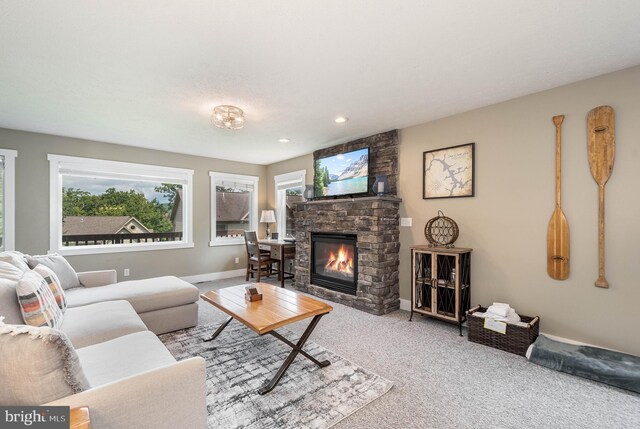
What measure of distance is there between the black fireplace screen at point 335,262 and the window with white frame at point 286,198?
4.30 feet

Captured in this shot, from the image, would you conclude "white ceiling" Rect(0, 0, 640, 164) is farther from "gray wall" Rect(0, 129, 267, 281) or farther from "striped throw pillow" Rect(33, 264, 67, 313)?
"striped throw pillow" Rect(33, 264, 67, 313)

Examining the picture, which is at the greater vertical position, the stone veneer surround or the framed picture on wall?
the framed picture on wall

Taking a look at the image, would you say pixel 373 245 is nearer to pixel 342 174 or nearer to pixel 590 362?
pixel 342 174

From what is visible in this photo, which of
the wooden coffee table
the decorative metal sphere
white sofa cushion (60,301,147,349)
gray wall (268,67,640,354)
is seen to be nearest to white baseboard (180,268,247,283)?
the wooden coffee table

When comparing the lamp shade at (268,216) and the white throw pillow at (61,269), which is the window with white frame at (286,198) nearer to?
the lamp shade at (268,216)

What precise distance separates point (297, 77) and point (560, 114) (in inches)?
94.9

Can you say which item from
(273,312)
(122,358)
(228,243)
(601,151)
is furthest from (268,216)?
(601,151)

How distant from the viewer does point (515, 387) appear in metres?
2.03

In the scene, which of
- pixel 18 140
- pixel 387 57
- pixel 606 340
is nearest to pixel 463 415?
pixel 606 340

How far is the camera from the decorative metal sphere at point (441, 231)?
129 inches

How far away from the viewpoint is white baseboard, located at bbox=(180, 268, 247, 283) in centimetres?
525

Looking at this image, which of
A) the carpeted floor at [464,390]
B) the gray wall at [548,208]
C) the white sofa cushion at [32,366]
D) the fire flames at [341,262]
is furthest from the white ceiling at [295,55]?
the carpeted floor at [464,390]

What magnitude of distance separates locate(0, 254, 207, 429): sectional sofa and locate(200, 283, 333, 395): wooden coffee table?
0.61m

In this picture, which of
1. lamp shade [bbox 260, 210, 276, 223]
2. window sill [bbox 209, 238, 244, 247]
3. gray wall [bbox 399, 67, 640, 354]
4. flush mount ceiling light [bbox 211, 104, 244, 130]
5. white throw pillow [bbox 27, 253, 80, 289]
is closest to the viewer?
gray wall [bbox 399, 67, 640, 354]
